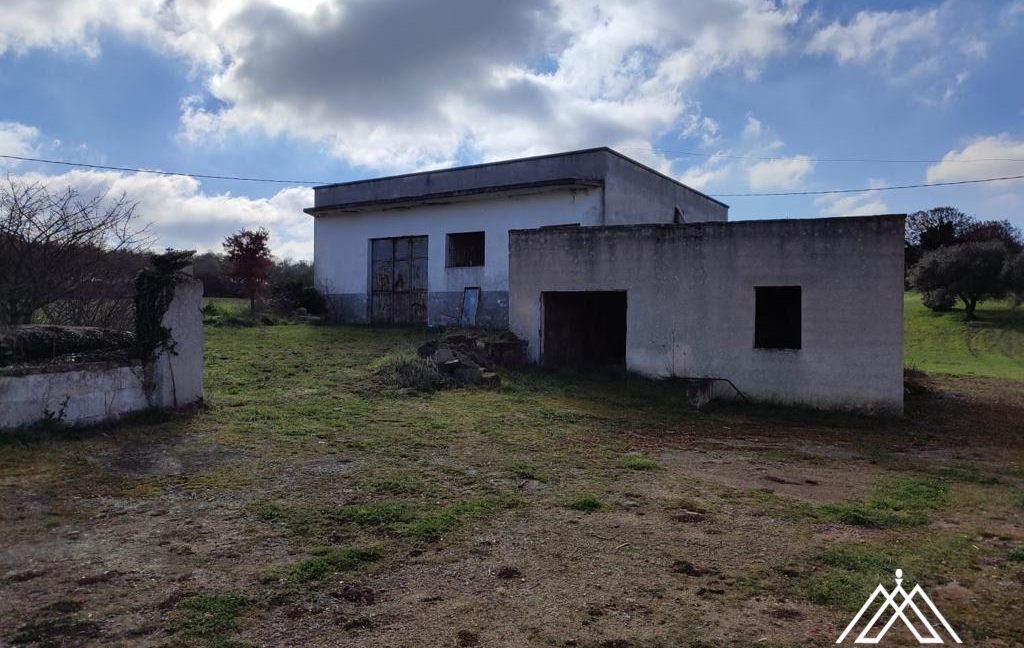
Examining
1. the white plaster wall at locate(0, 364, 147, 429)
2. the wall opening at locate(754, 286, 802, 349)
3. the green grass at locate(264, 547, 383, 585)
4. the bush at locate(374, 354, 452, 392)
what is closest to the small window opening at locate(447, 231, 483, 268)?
the bush at locate(374, 354, 452, 392)

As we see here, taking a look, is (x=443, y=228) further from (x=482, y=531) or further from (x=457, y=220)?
(x=482, y=531)

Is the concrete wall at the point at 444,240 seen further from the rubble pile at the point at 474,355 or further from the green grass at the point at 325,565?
the green grass at the point at 325,565

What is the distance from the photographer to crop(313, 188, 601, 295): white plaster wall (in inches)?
709

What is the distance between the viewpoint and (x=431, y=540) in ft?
15.1

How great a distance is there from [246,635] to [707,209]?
74.9 feet

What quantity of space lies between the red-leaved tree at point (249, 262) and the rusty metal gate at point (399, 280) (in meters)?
5.08

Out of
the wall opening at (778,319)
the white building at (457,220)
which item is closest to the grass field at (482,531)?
the wall opening at (778,319)

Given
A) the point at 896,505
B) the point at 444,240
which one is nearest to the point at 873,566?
the point at 896,505

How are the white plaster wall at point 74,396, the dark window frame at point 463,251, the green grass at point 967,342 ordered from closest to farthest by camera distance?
the white plaster wall at point 74,396 → the dark window frame at point 463,251 → the green grass at point 967,342

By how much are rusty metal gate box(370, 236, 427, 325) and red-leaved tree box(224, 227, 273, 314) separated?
5079 mm

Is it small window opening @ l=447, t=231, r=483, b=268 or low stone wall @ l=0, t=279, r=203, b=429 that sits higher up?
small window opening @ l=447, t=231, r=483, b=268

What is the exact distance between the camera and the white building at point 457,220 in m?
18.1

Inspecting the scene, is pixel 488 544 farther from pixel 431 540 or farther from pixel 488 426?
→ pixel 488 426

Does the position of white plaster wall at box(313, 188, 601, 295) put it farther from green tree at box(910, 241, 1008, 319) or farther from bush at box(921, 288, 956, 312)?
bush at box(921, 288, 956, 312)
